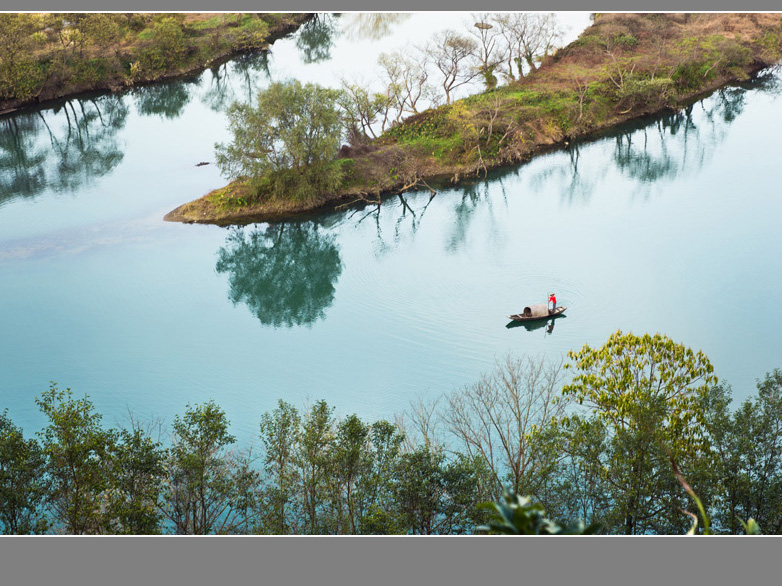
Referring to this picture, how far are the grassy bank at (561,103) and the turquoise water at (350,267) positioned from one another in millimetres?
894

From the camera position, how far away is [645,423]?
11.2 m

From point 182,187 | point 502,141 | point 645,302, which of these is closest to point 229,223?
point 182,187

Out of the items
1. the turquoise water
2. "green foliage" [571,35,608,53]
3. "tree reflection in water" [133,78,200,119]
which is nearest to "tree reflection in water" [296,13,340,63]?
the turquoise water

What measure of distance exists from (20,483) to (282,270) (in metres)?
10.3

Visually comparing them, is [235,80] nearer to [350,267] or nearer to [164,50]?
[164,50]

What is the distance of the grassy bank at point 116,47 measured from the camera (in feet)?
89.0

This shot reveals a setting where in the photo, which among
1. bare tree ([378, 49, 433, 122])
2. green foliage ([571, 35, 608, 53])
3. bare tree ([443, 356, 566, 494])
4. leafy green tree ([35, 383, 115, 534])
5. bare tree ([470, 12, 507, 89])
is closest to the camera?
leafy green tree ([35, 383, 115, 534])

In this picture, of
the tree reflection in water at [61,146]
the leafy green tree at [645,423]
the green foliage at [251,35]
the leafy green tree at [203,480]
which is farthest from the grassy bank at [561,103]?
the leafy green tree at [645,423]

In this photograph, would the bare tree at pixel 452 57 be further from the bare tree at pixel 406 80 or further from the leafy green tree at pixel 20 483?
the leafy green tree at pixel 20 483

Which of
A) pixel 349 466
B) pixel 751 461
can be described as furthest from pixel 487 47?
pixel 751 461

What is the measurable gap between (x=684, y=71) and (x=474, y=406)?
1888 cm

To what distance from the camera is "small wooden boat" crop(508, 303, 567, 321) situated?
1630 cm

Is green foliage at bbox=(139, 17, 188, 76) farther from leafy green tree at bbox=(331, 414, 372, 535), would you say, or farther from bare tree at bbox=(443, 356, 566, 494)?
leafy green tree at bbox=(331, 414, 372, 535)

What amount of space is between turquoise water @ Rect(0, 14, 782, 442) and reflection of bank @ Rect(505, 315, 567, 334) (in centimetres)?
15
